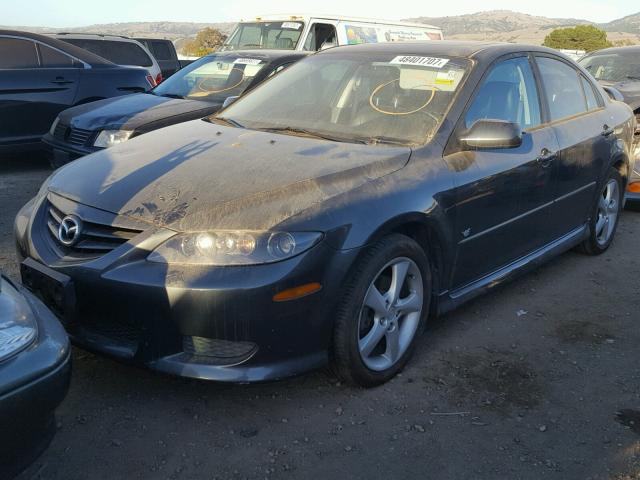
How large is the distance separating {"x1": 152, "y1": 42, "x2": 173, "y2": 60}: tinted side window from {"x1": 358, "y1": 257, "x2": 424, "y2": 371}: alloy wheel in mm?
14929

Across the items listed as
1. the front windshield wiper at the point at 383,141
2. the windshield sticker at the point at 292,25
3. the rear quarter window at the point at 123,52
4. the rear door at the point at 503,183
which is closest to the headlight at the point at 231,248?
the front windshield wiper at the point at 383,141

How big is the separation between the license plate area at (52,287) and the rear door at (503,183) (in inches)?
74.5

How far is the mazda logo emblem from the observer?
9.37 feet

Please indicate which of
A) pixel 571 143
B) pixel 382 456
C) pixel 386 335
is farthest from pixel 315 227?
pixel 571 143

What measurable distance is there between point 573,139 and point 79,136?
4410mm

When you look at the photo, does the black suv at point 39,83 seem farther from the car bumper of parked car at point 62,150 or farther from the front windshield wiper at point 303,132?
the front windshield wiper at point 303,132

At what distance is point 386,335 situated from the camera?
314 cm

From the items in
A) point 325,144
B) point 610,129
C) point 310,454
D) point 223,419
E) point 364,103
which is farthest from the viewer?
point 610,129

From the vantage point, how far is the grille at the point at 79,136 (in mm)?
6215

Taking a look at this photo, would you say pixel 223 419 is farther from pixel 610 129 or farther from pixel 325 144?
pixel 610 129

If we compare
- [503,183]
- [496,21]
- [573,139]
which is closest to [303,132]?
[503,183]

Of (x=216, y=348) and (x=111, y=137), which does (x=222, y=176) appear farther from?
(x=111, y=137)

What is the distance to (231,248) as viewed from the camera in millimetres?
2652

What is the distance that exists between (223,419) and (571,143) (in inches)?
115
